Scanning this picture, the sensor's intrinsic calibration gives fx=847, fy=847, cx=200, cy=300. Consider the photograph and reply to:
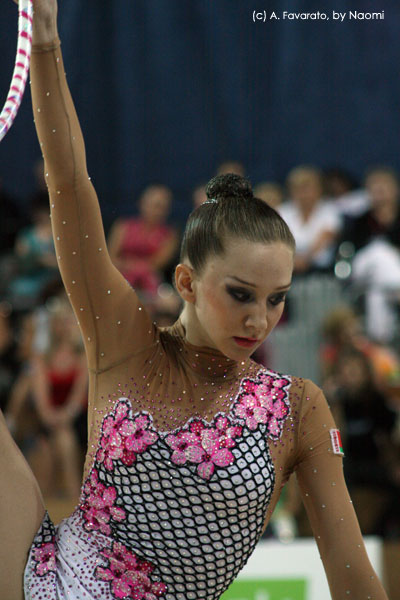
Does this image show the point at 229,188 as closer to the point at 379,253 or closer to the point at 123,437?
the point at 123,437

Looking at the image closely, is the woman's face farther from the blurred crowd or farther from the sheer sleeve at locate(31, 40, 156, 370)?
the blurred crowd

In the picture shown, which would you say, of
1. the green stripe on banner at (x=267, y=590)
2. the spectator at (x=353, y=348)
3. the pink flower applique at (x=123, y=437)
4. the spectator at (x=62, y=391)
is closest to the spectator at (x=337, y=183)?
the spectator at (x=353, y=348)

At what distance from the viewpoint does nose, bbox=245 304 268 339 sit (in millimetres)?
1535

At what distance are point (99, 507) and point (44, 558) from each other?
0.48ft

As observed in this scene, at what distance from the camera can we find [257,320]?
153 cm

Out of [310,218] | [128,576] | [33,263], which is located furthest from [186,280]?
[310,218]

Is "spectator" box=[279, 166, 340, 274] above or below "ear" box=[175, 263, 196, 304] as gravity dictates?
above

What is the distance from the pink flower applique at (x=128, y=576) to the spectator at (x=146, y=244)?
3.26 meters

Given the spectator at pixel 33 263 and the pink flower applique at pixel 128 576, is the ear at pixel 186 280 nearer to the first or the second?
the pink flower applique at pixel 128 576

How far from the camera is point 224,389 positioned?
1.68 metres

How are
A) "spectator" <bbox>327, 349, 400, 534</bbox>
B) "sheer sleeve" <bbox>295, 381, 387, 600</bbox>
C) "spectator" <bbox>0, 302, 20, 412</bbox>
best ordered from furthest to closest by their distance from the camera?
"spectator" <bbox>0, 302, 20, 412</bbox> < "spectator" <bbox>327, 349, 400, 534</bbox> < "sheer sleeve" <bbox>295, 381, 387, 600</bbox>

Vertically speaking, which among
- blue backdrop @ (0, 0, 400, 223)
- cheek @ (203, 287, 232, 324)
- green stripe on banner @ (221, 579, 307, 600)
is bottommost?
green stripe on banner @ (221, 579, 307, 600)

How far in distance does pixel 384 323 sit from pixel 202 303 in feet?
9.21

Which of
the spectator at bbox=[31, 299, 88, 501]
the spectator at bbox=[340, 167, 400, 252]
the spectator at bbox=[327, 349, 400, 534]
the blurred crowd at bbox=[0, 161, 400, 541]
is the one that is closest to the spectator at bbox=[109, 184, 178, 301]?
the blurred crowd at bbox=[0, 161, 400, 541]
